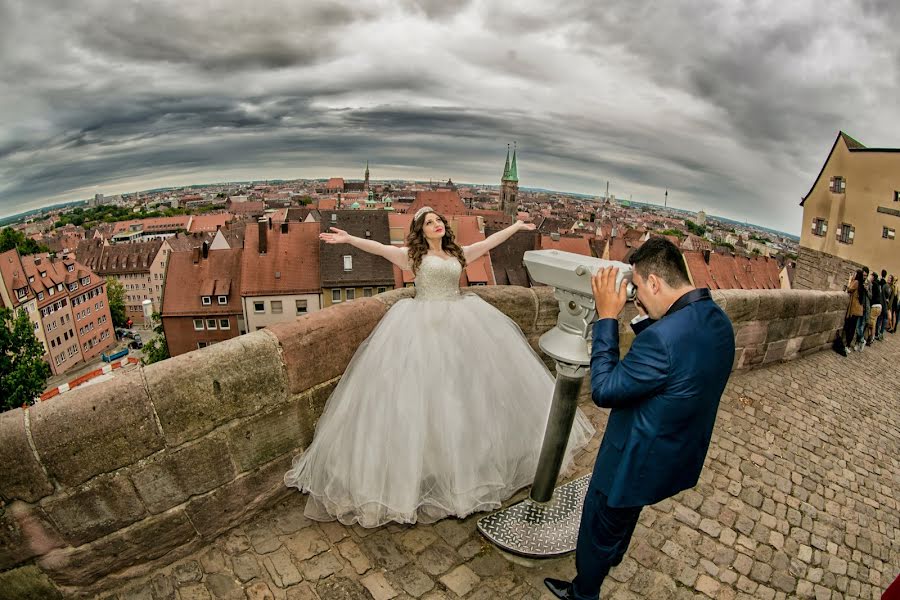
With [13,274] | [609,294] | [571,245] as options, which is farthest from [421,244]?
[13,274]

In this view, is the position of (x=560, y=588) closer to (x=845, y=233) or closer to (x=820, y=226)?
(x=845, y=233)

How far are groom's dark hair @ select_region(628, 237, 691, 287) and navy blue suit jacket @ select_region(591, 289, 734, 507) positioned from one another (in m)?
0.09

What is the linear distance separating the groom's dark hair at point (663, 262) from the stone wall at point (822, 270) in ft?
43.1

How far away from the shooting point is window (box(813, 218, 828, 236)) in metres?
13.5

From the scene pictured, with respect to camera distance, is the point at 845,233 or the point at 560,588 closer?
the point at 560,588

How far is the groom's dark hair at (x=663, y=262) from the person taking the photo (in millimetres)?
1768

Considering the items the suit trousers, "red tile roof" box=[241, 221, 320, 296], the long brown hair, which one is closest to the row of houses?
"red tile roof" box=[241, 221, 320, 296]

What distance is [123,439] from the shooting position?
1.98m

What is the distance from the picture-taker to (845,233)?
1291 cm

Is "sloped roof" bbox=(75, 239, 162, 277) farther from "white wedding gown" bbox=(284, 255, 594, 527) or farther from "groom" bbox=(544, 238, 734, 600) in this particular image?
"groom" bbox=(544, 238, 734, 600)

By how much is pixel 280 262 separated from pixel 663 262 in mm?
27145

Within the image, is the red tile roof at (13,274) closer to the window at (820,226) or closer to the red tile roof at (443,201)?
the red tile roof at (443,201)

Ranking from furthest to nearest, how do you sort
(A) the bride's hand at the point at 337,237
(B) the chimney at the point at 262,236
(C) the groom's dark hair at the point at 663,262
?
(B) the chimney at the point at 262,236 → (A) the bride's hand at the point at 337,237 → (C) the groom's dark hair at the point at 663,262

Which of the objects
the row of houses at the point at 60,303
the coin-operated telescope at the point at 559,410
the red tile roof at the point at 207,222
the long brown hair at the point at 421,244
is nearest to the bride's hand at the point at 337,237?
the long brown hair at the point at 421,244
